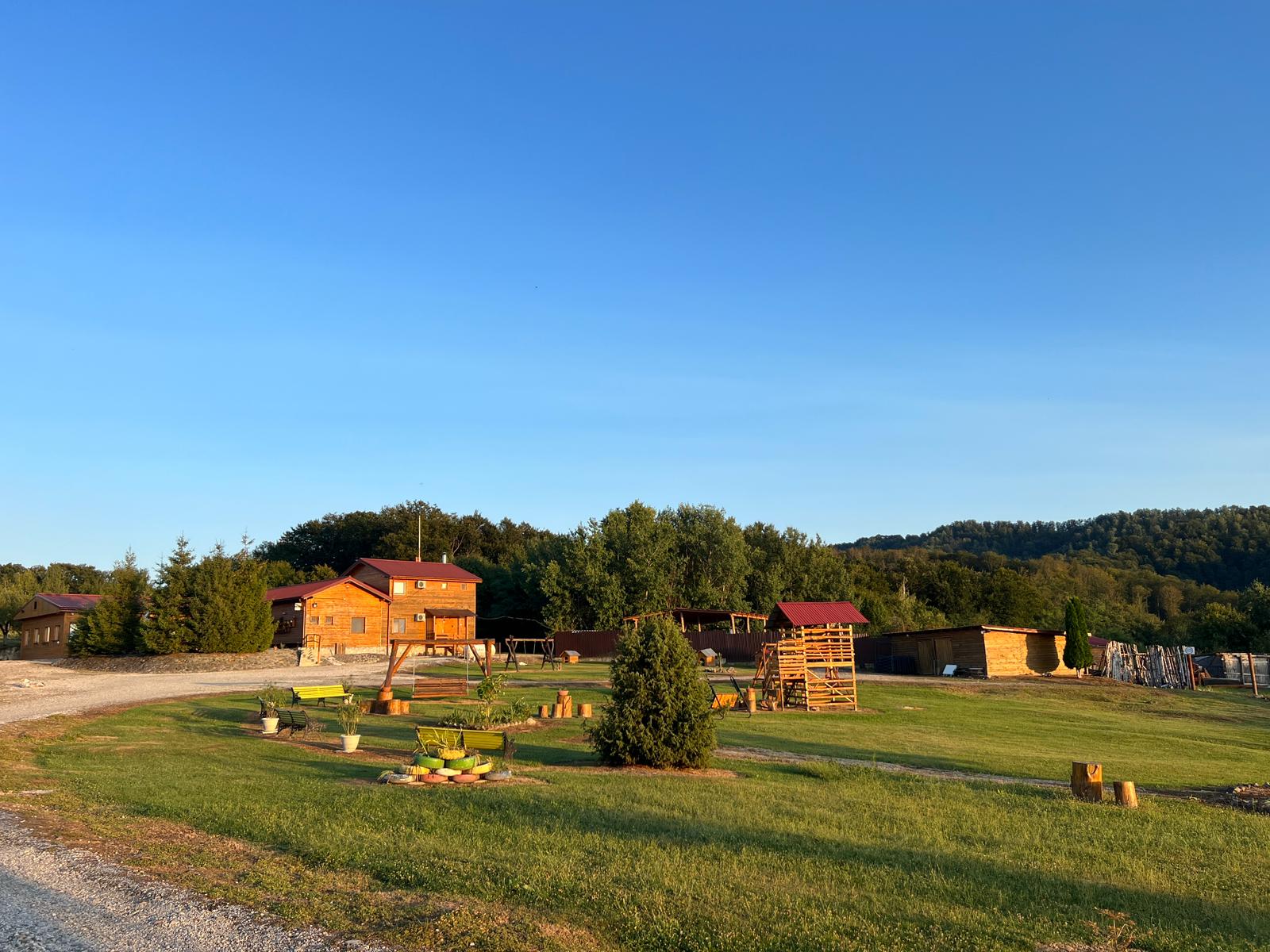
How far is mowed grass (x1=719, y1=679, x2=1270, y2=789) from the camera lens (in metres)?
18.4

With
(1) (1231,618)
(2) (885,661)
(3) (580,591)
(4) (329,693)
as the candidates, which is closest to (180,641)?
(4) (329,693)

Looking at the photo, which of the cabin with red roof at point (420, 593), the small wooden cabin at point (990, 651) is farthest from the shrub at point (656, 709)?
the cabin with red roof at point (420, 593)

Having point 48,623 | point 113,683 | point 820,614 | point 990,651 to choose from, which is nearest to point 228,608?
point 113,683

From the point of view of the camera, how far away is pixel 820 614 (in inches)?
1417

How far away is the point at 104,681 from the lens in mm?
33188

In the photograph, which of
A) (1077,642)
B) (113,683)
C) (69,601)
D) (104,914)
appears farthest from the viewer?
(69,601)

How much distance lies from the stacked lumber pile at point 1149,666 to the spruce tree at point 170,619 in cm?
4513

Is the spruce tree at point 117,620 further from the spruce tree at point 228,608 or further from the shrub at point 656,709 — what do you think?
the shrub at point 656,709

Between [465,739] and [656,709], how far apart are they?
11.0 feet

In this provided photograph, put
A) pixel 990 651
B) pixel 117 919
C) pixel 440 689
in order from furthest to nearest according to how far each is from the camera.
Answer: pixel 990 651, pixel 440 689, pixel 117 919

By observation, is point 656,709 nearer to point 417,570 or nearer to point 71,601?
point 417,570

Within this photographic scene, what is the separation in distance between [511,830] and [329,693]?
15109 mm

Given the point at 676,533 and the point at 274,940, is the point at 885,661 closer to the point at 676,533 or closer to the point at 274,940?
the point at 676,533

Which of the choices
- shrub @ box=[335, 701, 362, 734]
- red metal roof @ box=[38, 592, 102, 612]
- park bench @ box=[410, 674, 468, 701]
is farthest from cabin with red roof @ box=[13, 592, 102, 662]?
shrub @ box=[335, 701, 362, 734]
